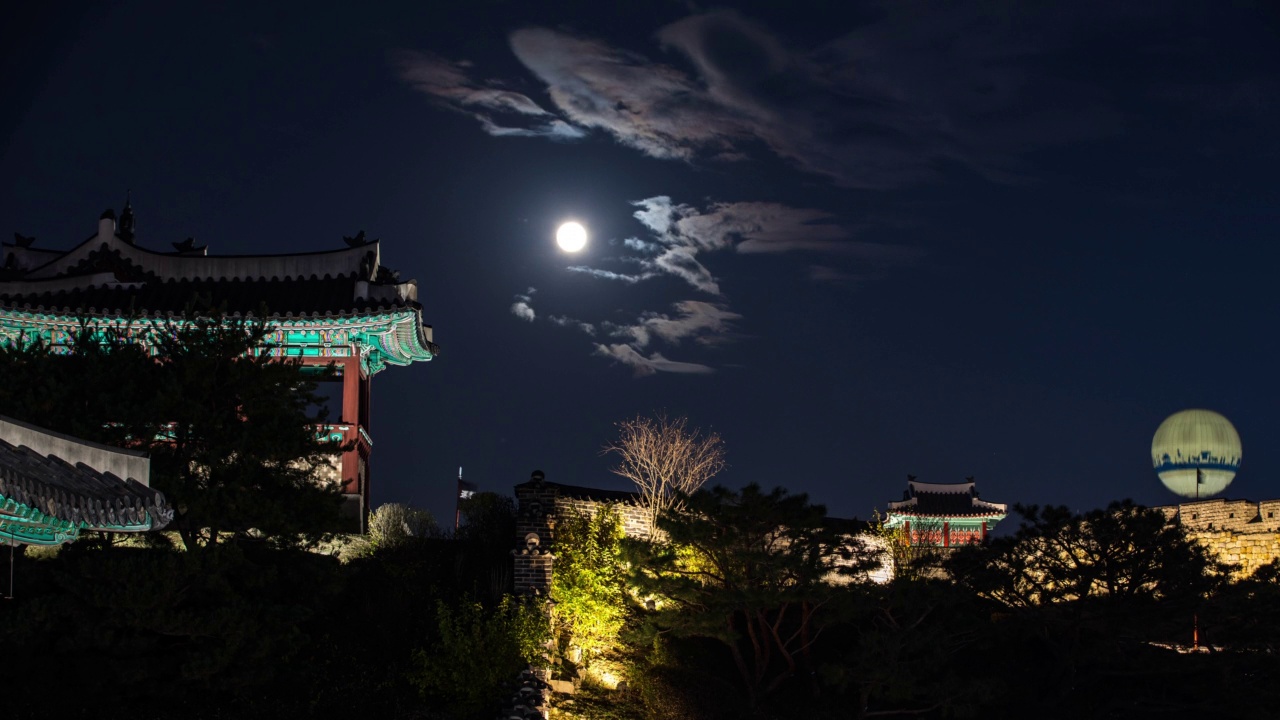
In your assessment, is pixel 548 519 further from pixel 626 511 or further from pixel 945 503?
pixel 945 503

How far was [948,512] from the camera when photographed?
Result: 45.7 metres

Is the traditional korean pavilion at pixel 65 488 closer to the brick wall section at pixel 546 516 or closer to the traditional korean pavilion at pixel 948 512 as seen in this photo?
the brick wall section at pixel 546 516

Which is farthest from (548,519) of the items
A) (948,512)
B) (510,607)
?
(948,512)

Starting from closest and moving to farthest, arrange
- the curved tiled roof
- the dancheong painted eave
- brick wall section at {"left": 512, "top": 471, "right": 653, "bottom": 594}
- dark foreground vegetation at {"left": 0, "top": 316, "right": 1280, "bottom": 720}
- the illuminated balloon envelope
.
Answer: the curved tiled roof
dark foreground vegetation at {"left": 0, "top": 316, "right": 1280, "bottom": 720}
brick wall section at {"left": 512, "top": 471, "right": 653, "bottom": 594}
the dancheong painted eave
the illuminated balloon envelope

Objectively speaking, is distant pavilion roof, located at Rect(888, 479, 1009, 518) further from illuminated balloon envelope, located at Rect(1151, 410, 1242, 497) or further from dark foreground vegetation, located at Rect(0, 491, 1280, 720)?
dark foreground vegetation, located at Rect(0, 491, 1280, 720)

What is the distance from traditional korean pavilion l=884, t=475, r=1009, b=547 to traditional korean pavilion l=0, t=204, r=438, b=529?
80.9 feet

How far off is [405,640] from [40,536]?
11.1 metres

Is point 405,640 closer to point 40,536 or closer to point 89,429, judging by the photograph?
point 89,429

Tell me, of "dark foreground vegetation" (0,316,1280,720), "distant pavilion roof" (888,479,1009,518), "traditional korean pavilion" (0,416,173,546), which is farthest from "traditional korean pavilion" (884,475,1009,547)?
"traditional korean pavilion" (0,416,173,546)

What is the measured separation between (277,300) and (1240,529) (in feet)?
92.5

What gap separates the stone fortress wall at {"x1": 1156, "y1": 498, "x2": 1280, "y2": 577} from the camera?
33219 millimetres

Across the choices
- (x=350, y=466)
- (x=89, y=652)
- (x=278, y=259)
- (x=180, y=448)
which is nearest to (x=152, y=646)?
(x=89, y=652)

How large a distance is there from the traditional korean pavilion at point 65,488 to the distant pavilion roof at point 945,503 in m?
38.3

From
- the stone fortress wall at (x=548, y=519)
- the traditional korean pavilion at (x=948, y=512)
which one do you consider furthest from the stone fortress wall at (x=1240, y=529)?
the stone fortress wall at (x=548, y=519)
